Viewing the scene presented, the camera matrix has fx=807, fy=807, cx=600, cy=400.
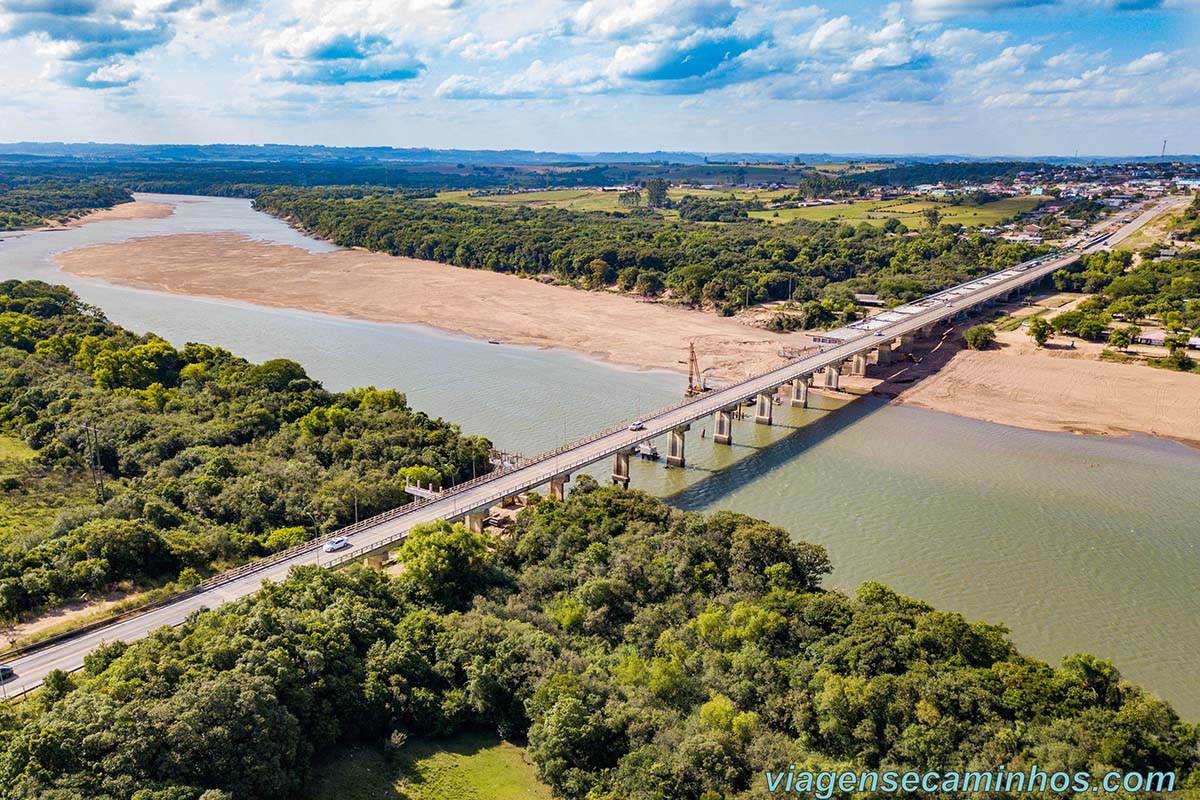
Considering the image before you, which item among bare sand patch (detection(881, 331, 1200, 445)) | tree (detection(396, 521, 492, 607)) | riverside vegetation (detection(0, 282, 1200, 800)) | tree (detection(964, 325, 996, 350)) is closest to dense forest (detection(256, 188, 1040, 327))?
tree (detection(964, 325, 996, 350))

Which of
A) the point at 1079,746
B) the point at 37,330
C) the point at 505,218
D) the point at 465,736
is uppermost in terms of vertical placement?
the point at 505,218

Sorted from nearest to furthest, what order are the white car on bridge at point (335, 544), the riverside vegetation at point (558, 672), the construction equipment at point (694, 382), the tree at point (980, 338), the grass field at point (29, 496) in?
the riverside vegetation at point (558, 672)
the white car on bridge at point (335, 544)
the grass field at point (29, 496)
the construction equipment at point (694, 382)
the tree at point (980, 338)

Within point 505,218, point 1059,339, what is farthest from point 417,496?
point 505,218

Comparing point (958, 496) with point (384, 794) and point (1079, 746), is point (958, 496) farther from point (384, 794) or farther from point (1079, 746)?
point (384, 794)

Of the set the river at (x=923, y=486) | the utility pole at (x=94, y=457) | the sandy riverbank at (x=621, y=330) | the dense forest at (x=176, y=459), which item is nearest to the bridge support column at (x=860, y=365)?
the sandy riverbank at (x=621, y=330)

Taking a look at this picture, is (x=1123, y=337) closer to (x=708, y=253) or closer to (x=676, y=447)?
(x=676, y=447)

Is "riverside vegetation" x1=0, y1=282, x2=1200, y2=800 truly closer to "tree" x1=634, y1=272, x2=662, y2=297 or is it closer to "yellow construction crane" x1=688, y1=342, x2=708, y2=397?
"yellow construction crane" x1=688, y1=342, x2=708, y2=397

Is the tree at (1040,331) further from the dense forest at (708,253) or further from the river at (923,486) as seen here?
the river at (923,486)
